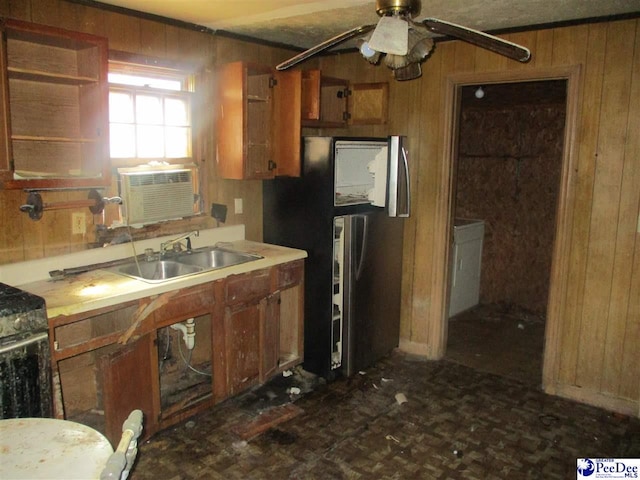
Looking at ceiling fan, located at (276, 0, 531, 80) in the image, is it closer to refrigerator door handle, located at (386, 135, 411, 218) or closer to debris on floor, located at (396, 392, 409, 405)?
refrigerator door handle, located at (386, 135, 411, 218)

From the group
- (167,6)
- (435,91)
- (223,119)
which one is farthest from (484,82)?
(167,6)

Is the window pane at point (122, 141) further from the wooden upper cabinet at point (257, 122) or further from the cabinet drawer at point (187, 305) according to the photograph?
the cabinet drawer at point (187, 305)

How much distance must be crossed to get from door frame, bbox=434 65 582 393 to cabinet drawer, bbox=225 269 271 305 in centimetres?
134

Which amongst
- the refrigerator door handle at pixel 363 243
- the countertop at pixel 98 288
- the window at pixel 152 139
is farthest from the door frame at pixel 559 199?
the window at pixel 152 139

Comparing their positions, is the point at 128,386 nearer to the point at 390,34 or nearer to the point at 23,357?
the point at 23,357

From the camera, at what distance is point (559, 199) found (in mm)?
3188

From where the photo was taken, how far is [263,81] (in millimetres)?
3420

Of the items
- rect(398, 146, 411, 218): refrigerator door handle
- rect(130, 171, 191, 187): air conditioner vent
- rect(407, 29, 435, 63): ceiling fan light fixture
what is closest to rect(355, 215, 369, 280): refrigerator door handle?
rect(398, 146, 411, 218): refrigerator door handle

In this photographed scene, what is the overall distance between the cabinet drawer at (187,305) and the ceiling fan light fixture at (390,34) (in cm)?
164

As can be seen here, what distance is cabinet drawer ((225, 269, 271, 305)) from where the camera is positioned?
294cm

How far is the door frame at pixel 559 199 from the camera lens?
3.09 meters

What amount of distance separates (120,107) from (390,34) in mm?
1878

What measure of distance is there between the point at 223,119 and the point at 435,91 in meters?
1.49

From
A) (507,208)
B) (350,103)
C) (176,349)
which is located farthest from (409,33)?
(507,208)
